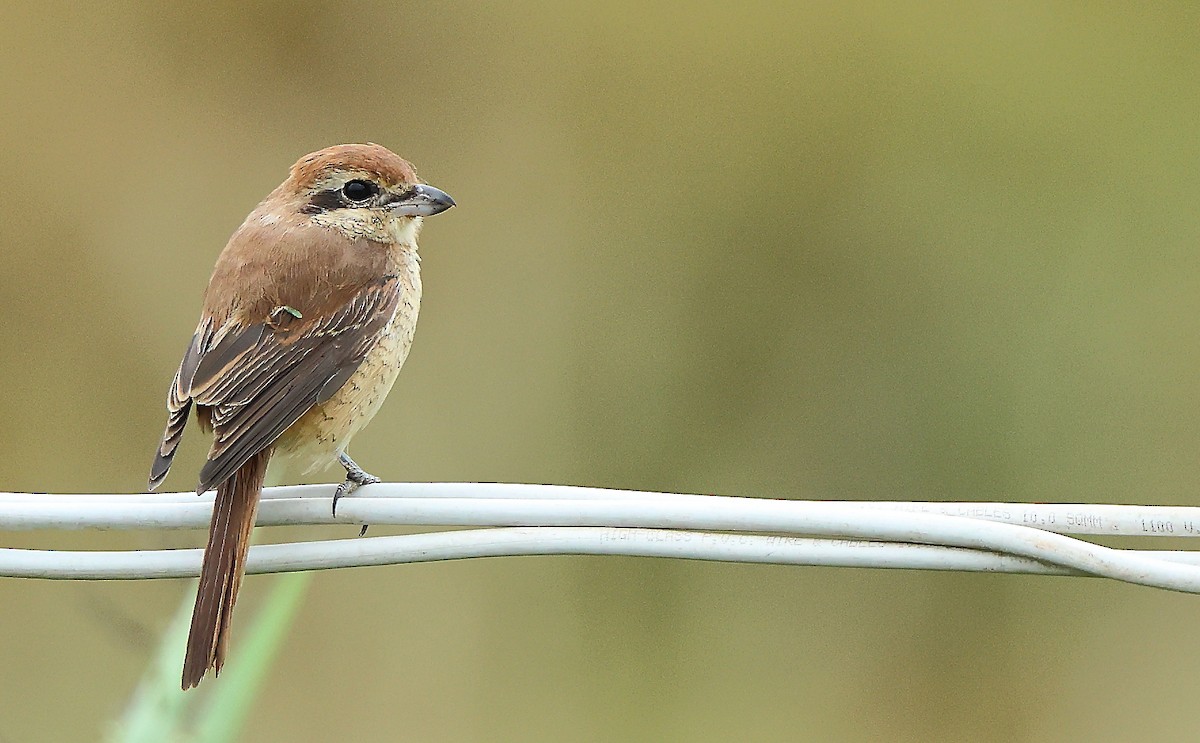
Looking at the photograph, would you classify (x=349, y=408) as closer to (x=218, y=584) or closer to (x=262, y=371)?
(x=262, y=371)

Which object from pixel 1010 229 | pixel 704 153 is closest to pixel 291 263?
pixel 704 153

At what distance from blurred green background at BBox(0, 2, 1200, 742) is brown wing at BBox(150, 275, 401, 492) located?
47.2 inches

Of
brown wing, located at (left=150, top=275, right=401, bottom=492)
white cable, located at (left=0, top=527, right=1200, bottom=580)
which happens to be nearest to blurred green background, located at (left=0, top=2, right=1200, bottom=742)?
brown wing, located at (left=150, top=275, right=401, bottom=492)

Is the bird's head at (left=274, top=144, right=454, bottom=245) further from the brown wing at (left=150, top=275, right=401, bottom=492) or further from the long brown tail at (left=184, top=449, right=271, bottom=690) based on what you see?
the long brown tail at (left=184, top=449, right=271, bottom=690)

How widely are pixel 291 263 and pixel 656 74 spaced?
189 centimetres

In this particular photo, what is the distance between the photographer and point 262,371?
223cm

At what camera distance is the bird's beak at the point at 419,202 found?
8.52ft

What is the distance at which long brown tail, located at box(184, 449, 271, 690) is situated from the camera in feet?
5.91

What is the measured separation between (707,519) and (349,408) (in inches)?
42.2

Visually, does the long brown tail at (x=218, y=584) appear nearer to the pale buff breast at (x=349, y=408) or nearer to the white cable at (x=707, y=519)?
the white cable at (x=707, y=519)

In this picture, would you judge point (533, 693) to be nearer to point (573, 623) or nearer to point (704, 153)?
point (573, 623)

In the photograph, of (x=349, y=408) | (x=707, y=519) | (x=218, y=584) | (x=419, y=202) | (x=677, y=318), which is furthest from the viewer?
(x=677, y=318)

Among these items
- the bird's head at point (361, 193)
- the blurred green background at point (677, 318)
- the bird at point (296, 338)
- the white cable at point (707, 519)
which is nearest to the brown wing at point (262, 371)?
the bird at point (296, 338)

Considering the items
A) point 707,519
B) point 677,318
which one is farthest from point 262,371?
point 677,318
